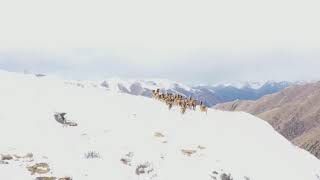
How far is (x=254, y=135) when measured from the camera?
34406mm

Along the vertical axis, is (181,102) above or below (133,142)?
above

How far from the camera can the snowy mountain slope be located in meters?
25.0

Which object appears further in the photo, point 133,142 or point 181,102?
point 181,102

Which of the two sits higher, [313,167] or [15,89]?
[15,89]

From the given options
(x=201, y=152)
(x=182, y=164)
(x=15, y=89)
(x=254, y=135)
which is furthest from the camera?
(x=15, y=89)

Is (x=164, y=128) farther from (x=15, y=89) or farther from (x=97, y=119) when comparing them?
(x=15, y=89)

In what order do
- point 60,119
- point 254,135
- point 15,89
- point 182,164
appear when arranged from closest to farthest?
1. point 182,164
2. point 60,119
3. point 254,135
4. point 15,89

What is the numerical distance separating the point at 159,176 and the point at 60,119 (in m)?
9.52

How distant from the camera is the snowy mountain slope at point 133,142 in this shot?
25.0 metres

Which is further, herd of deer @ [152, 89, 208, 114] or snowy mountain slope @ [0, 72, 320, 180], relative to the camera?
herd of deer @ [152, 89, 208, 114]

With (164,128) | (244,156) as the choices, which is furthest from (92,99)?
(244,156)

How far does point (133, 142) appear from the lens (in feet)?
94.7

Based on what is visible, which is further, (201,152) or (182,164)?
(201,152)

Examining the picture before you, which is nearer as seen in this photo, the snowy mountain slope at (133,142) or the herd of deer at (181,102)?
the snowy mountain slope at (133,142)
